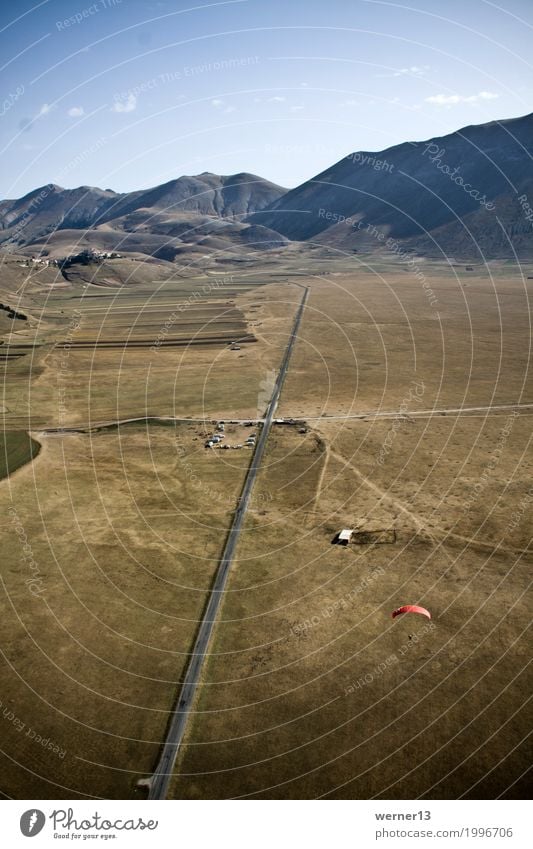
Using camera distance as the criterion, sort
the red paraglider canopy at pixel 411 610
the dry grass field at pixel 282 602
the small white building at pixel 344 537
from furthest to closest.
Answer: the small white building at pixel 344 537 < the red paraglider canopy at pixel 411 610 < the dry grass field at pixel 282 602

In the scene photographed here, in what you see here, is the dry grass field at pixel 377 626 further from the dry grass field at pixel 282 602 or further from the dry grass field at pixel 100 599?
the dry grass field at pixel 100 599

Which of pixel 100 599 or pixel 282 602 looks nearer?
pixel 282 602

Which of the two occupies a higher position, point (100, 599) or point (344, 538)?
point (344, 538)

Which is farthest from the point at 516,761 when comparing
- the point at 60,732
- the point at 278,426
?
the point at 278,426

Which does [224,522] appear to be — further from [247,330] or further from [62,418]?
[247,330]

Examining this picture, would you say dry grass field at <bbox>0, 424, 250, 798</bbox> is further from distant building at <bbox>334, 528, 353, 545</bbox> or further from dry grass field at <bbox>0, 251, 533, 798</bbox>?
distant building at <bbox>334, 528, 353, 545</bbox>

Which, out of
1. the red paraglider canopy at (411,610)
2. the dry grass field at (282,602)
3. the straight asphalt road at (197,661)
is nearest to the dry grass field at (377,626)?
the dry grass field at (282,602)

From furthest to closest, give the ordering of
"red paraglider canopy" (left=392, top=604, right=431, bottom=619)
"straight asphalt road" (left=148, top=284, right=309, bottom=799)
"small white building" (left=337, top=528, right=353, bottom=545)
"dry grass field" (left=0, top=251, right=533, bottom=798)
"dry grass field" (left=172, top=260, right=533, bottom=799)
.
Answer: "small white building" (left=337, top=528, right=353, bottom=545)
"red paraglider canopy" (left=392, top=604, right=431, bottom=619)
"dry grass field" (left=0, top=251, right=533, bottom=798)
"dry grass field" (left=172, top=260, right=533, bottom=799)
"straight asphalt road" (left=148, top=284, right=309, bottom=799)

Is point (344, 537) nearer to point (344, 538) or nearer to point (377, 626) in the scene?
point (344, 538)

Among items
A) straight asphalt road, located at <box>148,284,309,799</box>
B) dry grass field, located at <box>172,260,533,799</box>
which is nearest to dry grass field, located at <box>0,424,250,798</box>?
straight asphalt road, located at <box>148,284,309,799</box>

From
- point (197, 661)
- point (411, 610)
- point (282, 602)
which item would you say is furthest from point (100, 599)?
point (411, 610)

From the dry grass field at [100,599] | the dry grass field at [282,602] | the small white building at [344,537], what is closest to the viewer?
the dry grass field at [282,602]
